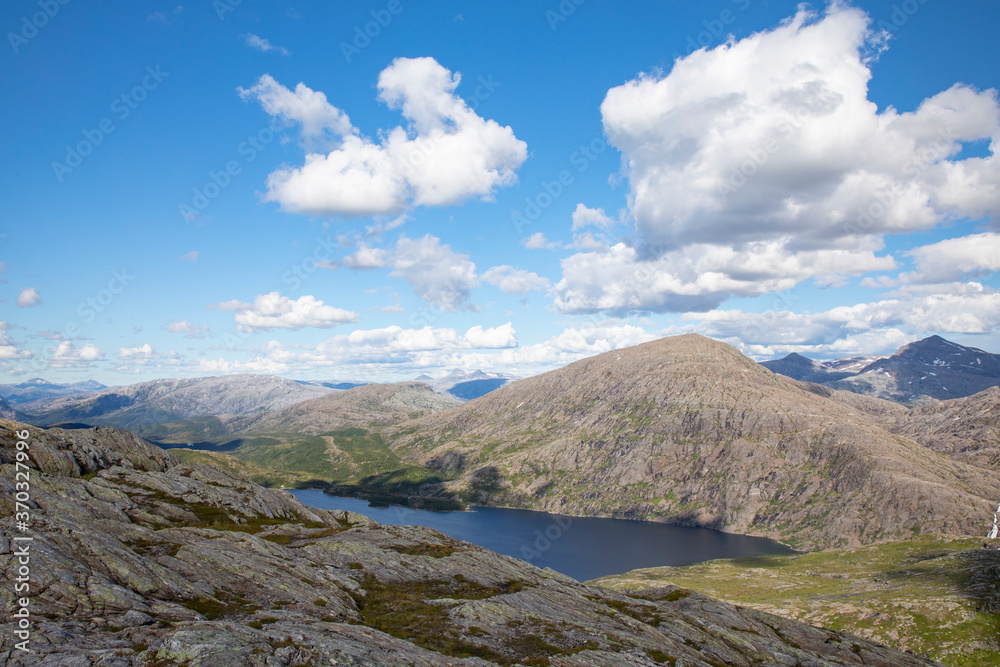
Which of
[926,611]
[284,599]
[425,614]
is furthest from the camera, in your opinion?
[926,611]

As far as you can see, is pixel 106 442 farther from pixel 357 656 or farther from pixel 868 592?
pixel 868 592

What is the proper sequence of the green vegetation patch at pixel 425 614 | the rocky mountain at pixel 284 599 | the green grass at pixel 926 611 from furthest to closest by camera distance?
the green grass at pixel 926 611 < the green vegetation patch at pixel 425 614 < the rocky mountain at pixel 284 599

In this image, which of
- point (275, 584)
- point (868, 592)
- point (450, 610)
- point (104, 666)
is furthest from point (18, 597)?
point (868, 592)

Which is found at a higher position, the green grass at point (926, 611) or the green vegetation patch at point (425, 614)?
the green vegetation patch at point (425, 614)

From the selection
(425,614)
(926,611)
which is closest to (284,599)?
(425,614)

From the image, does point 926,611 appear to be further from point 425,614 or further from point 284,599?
point 284,599

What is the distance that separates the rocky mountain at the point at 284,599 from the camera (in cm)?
4038

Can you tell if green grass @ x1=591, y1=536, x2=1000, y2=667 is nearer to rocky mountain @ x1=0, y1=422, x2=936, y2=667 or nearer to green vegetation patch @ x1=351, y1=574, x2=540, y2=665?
rocky mountain @ x1=0, y1=422, x2=936, y2=667

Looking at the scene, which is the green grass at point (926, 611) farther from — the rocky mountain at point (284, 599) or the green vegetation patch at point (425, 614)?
the green vegetation patch at point (425, 614)

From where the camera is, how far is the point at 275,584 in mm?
63000

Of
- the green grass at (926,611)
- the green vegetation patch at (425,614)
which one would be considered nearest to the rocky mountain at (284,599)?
the green vegetation patch at (425,614)

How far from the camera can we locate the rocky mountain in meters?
40.4

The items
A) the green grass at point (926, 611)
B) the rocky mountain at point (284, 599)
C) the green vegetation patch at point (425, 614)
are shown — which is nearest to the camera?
the rocky mountain at point (284, 599)

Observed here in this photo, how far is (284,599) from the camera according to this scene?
59656mm
